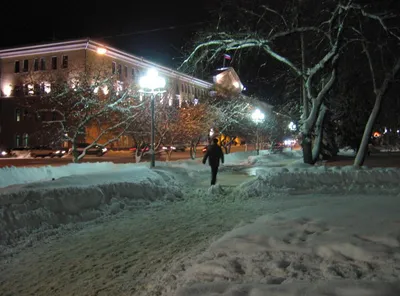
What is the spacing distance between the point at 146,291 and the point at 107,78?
17.2 m

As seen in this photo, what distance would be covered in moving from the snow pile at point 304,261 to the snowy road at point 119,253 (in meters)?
0.72

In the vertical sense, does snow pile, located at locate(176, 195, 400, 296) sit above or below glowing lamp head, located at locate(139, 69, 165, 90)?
below

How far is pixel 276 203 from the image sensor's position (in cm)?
1097

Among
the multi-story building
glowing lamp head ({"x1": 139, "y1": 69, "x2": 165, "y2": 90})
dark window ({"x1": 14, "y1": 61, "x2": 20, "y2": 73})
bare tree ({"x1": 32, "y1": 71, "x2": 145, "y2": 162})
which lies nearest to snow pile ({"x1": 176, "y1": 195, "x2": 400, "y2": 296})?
glowing lamp head ({"x1": 139, "y1": 69, "x2": 165, "y2": 90})

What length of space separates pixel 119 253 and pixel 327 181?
881 centimetres

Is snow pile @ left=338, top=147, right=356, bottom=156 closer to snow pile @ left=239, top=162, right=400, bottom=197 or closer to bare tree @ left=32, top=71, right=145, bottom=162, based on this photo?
bare tree @ left=32, top=71, right=145, bottom=162

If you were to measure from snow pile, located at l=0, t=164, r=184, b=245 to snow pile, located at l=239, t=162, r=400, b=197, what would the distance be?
269 centimetres

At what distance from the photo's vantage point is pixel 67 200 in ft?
30.9

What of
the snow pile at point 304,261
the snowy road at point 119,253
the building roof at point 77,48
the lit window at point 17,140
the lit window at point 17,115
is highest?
the building roof at point 77,48

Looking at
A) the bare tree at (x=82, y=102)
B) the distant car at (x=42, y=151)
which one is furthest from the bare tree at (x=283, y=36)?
the distant car at (x=42, y=151)

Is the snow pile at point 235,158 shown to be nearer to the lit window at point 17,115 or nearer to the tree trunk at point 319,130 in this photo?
the tree trunk at point 319,130

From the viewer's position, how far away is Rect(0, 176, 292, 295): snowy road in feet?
17.0

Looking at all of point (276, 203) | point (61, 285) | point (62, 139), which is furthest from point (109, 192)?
point (62, 139)

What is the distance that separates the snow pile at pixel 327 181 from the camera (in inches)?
500
